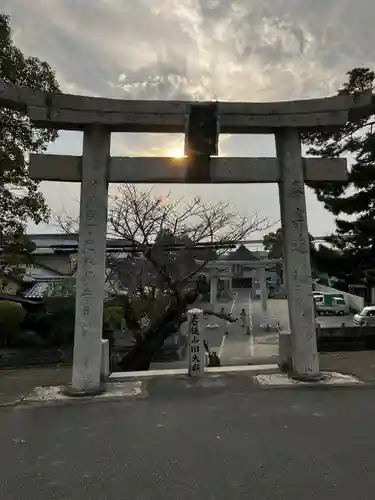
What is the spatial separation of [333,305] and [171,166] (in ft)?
96.0

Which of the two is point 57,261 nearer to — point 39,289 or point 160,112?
point 39,289

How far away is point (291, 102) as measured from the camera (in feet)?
22.0

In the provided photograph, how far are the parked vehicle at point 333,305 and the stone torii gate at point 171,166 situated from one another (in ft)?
89.4

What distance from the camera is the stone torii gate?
246 inches

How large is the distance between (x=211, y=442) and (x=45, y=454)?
1.57 meters

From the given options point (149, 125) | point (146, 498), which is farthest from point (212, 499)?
point (149, 125)

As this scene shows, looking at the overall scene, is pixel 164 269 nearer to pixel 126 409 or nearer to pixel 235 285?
pixel 126 409

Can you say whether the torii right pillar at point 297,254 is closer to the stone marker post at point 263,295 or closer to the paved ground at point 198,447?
the paved ground at point 198,447

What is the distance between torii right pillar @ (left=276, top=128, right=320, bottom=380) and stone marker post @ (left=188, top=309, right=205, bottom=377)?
1465 mm

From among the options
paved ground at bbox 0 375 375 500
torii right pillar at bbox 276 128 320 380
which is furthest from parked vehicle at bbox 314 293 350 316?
paved ground at bbox 0 375 375 500

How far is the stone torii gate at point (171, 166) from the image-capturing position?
6242mm

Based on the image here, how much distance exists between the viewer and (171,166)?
21.5 ft

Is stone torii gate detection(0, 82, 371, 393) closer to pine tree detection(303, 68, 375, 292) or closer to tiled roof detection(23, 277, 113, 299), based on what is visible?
pine tree detection(303, 68, 375, 292)

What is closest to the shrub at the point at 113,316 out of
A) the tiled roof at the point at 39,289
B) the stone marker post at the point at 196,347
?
the tiled roof at the point at 39,289
